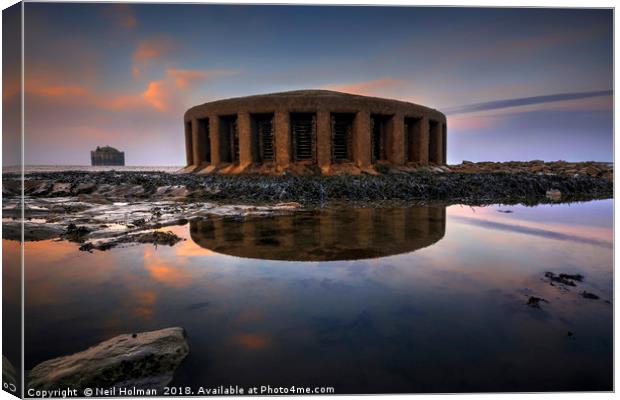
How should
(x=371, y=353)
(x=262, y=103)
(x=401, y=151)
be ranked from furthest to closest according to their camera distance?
(x=401, y=151) < (x=262, y=103) < (x=371, y=353)

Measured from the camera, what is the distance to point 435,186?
11.4 m

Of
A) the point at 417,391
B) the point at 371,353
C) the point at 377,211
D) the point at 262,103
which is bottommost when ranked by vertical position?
the point at 417,391

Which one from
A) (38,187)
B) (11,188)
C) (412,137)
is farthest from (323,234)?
(412,137)

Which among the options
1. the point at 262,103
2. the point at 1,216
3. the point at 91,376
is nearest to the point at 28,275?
the point at 1,216

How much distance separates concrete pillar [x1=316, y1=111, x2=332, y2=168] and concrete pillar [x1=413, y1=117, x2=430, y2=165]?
17.9 ft

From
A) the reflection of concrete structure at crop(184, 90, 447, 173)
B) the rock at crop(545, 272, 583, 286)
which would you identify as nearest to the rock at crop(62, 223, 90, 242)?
the rock at crop(545, 272, 583, 286)

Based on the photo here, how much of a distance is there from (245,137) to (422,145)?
9546 millimetres

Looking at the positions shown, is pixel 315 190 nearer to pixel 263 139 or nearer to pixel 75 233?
pixel 75 233

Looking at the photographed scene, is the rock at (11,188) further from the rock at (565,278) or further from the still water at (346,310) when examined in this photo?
the rock at (565,278)

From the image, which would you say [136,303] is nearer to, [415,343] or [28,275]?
[28,275]

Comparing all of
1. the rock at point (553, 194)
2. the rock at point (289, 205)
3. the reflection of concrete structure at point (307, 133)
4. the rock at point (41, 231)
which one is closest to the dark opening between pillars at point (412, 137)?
the reflection of concrete structure at point (307, 133)

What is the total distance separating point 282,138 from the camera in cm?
1541

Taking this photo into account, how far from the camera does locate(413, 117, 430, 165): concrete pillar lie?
703 inches

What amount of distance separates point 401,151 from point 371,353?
1594 cm
